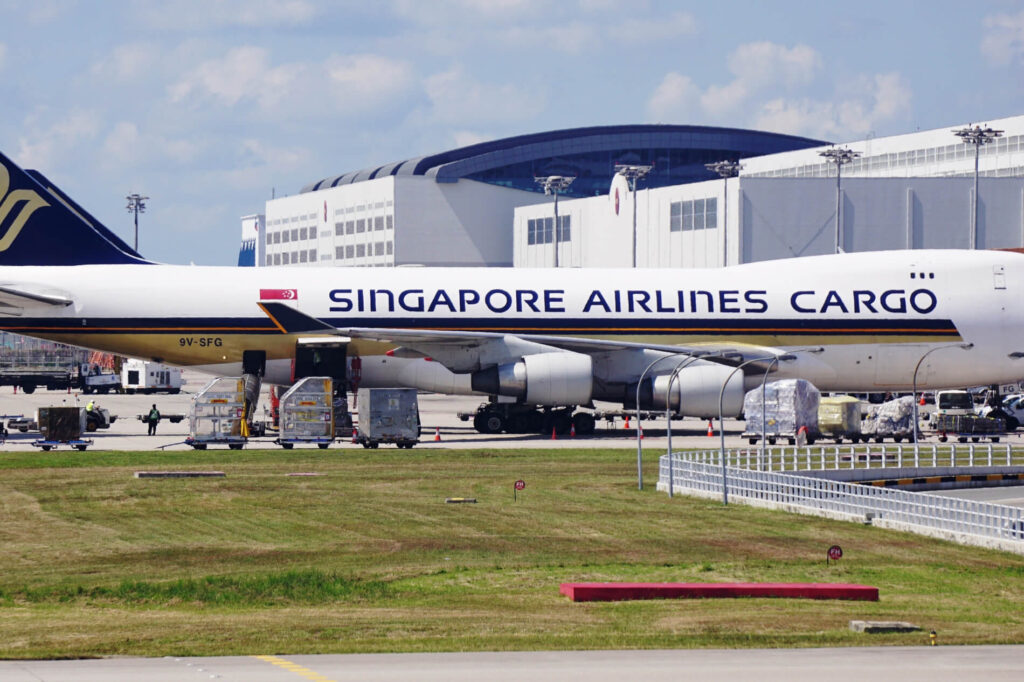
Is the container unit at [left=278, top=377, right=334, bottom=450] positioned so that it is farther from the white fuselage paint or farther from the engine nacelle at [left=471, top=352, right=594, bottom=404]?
the engine nacelle at [left=471, top=352, right=594, bottom=404]

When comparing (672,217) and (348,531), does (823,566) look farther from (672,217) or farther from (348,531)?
(672,217)

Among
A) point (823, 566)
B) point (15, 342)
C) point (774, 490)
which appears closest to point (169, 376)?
point (15, 342)

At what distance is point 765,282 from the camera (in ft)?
176

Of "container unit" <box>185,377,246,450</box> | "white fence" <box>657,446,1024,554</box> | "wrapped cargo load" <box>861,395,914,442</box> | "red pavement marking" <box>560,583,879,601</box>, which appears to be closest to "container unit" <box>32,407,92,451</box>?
"container unit" <box>185,377,246,450</box>

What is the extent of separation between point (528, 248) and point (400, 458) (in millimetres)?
93130

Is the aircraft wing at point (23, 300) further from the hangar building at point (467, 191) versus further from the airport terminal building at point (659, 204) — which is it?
the hangar building at point (467, 191)

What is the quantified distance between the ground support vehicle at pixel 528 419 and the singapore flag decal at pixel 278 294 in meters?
8.89

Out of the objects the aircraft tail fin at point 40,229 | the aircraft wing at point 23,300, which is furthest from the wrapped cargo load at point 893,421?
the aircraft wing at point 23,300

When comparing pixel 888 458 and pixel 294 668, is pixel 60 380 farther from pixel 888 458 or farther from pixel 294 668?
pixel 294 668

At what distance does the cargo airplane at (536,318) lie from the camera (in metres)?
51.6

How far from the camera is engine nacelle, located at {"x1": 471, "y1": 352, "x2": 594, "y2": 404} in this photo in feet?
167

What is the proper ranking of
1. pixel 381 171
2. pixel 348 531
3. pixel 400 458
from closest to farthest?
pixel 348 531 < pixel 400 458 < pixel 381 171

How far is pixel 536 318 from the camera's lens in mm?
52531

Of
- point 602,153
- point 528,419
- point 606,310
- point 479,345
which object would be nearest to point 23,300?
point 479,345
